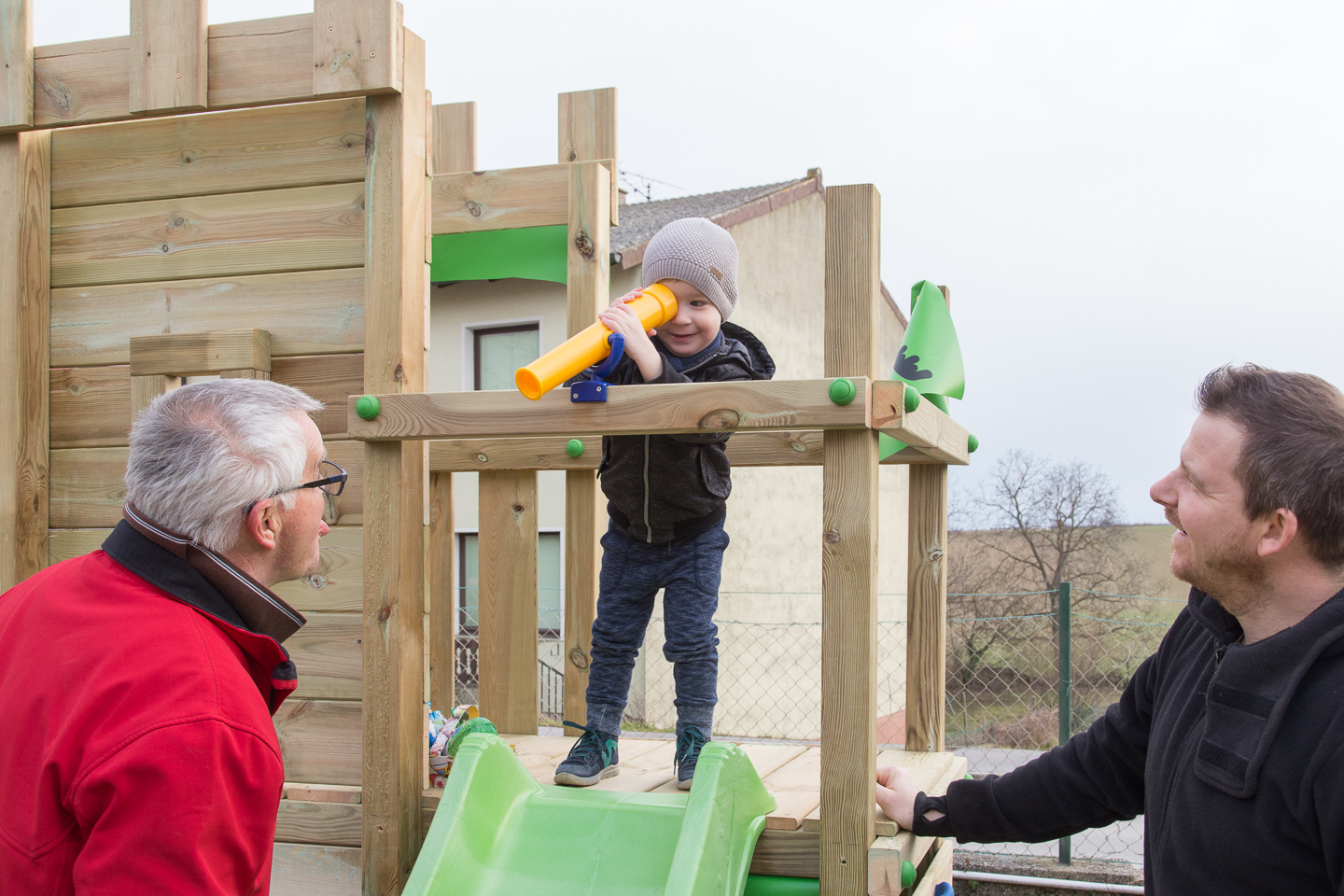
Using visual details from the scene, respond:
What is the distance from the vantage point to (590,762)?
2.80 metres

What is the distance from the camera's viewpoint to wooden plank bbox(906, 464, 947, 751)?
10.9 ft

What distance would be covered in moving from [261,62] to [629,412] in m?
1.56

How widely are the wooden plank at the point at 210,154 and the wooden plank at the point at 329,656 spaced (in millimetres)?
1191

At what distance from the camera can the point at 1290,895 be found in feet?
5.12

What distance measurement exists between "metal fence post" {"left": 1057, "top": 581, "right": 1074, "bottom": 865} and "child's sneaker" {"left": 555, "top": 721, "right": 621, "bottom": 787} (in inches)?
139

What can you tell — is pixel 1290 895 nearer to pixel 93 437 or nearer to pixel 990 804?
pixel 990 804

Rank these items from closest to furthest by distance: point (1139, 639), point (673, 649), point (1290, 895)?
point (1290, 895)
point (673, 649)
point (1139, 639)

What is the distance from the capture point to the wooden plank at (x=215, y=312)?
298 centimetres

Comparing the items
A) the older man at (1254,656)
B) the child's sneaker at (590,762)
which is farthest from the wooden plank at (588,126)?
the older man at (1254,656)

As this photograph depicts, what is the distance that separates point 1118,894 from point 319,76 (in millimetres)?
5189

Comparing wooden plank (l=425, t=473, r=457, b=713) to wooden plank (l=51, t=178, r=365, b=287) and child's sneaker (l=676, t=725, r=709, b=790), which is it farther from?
child's sneaker (l=676, t=725, r=709, b=790)

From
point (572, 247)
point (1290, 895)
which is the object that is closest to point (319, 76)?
point (572, 247)

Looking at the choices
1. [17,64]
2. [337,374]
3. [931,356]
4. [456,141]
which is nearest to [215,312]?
[337,374]

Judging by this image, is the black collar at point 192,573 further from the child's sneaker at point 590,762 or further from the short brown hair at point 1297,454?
the short brown hair at point 1297,454
